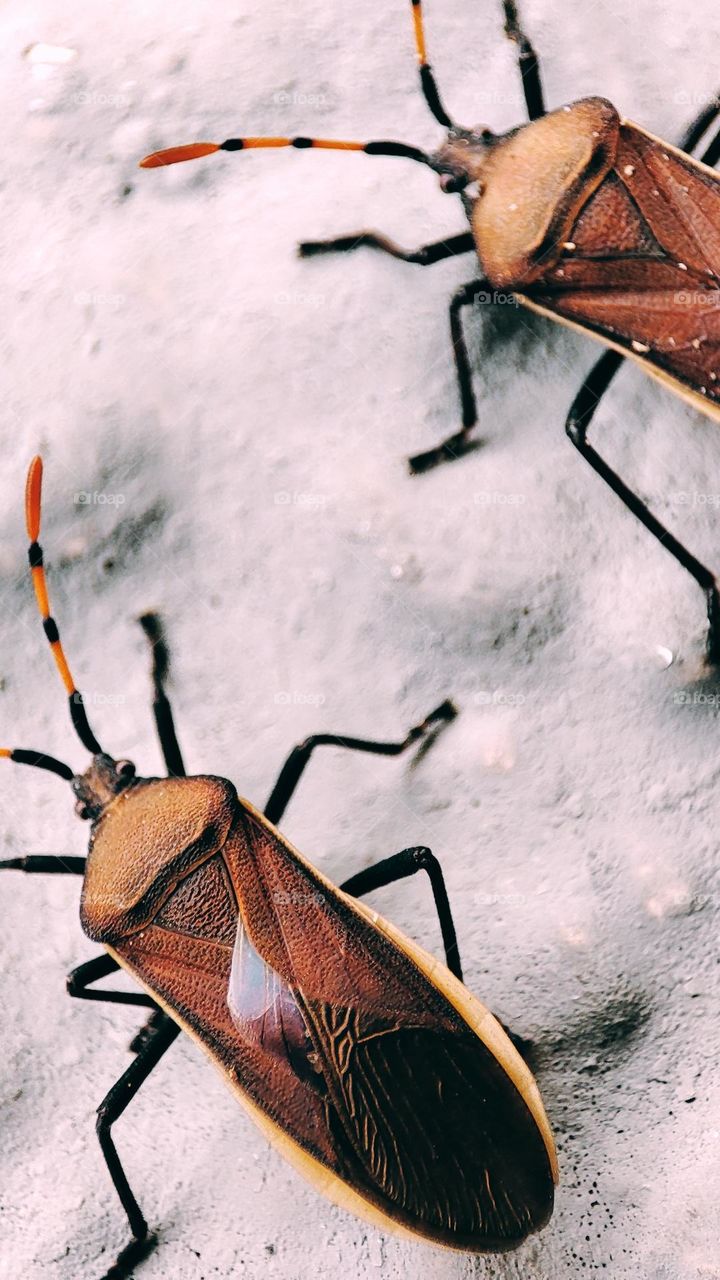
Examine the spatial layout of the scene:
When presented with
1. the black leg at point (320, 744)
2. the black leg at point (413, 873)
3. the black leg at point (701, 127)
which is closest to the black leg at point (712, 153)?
the black leg at point (701, 127)

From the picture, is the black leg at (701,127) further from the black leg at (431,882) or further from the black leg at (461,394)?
the black leg at (431,882)

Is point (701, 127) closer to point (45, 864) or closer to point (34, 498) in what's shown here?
point (34, 498)

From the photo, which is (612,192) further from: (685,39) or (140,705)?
(140,705)

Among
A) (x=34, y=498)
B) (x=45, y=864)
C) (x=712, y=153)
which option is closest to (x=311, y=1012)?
(x=45, y=864)

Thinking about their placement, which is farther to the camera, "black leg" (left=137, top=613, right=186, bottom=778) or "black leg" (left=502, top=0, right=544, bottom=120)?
"black leg" (left=502, top=0, right=544, bottom=120)

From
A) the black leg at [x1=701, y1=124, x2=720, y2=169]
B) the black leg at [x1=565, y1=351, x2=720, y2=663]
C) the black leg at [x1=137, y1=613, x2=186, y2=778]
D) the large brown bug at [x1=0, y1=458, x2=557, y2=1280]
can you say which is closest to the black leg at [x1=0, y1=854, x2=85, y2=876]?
the large brown bug at [x1=0, y1=458, x2=557, y2=1280]

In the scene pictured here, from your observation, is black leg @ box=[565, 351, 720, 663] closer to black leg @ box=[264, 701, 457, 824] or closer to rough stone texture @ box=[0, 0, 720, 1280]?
rough stone texture @ box=[0, 0, 720, 1280]

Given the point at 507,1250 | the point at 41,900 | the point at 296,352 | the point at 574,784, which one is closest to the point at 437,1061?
the point at 507,1250

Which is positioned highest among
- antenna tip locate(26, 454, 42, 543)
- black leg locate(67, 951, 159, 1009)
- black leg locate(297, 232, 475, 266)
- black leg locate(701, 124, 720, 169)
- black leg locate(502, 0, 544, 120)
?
black leg locate(502, 0, 544, 120)

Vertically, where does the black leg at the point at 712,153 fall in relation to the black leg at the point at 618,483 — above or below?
above
